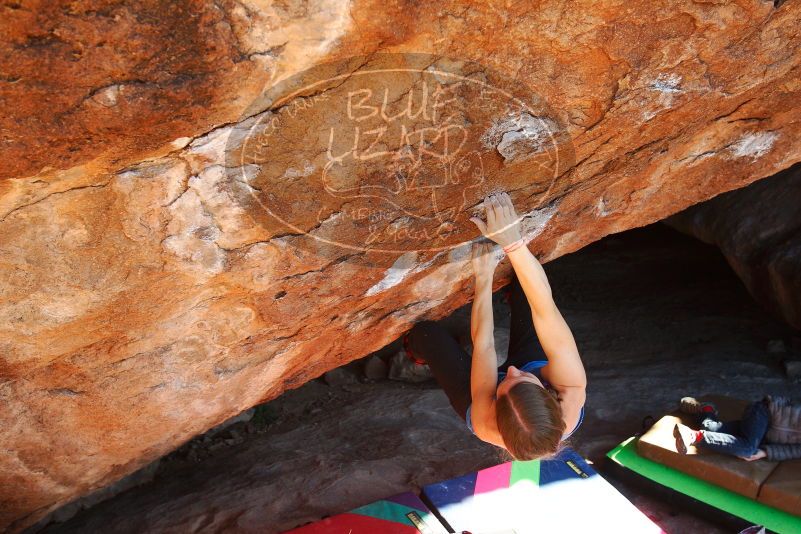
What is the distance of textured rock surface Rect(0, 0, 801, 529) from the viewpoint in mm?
1462

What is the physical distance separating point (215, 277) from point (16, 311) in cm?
58

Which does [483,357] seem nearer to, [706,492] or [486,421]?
[486,421]

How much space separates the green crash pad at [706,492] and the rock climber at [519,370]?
3.98ft

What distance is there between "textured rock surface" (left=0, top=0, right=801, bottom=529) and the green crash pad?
1.28 metres

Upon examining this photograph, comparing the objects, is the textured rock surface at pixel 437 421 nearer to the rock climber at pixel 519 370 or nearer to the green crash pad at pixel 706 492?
Result: the green crash pad at pixel 706 492

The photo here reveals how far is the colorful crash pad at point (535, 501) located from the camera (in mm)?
2949

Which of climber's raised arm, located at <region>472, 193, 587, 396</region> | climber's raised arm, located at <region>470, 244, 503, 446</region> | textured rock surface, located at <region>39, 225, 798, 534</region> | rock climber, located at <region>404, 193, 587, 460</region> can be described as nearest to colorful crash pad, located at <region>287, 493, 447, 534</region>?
textured rock surface, located at <region>39, 225, 798, 534</region>

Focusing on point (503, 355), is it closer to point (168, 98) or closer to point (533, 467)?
point (533, 467)

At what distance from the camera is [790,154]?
2855 mm

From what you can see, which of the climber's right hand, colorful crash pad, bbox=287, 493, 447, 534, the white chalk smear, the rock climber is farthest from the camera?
colorful crash pad, bbox=287, 493, 447, 534

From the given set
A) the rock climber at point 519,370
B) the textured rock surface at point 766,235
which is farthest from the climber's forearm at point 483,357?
the textured rock surface at point 766,235

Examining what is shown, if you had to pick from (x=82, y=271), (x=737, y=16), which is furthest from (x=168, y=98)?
(x=737, y=16)

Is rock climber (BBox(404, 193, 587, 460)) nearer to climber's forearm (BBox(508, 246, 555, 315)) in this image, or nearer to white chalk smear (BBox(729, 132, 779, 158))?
climber's forearm (BBox(508, 246, 555, 315))

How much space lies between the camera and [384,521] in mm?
2918
